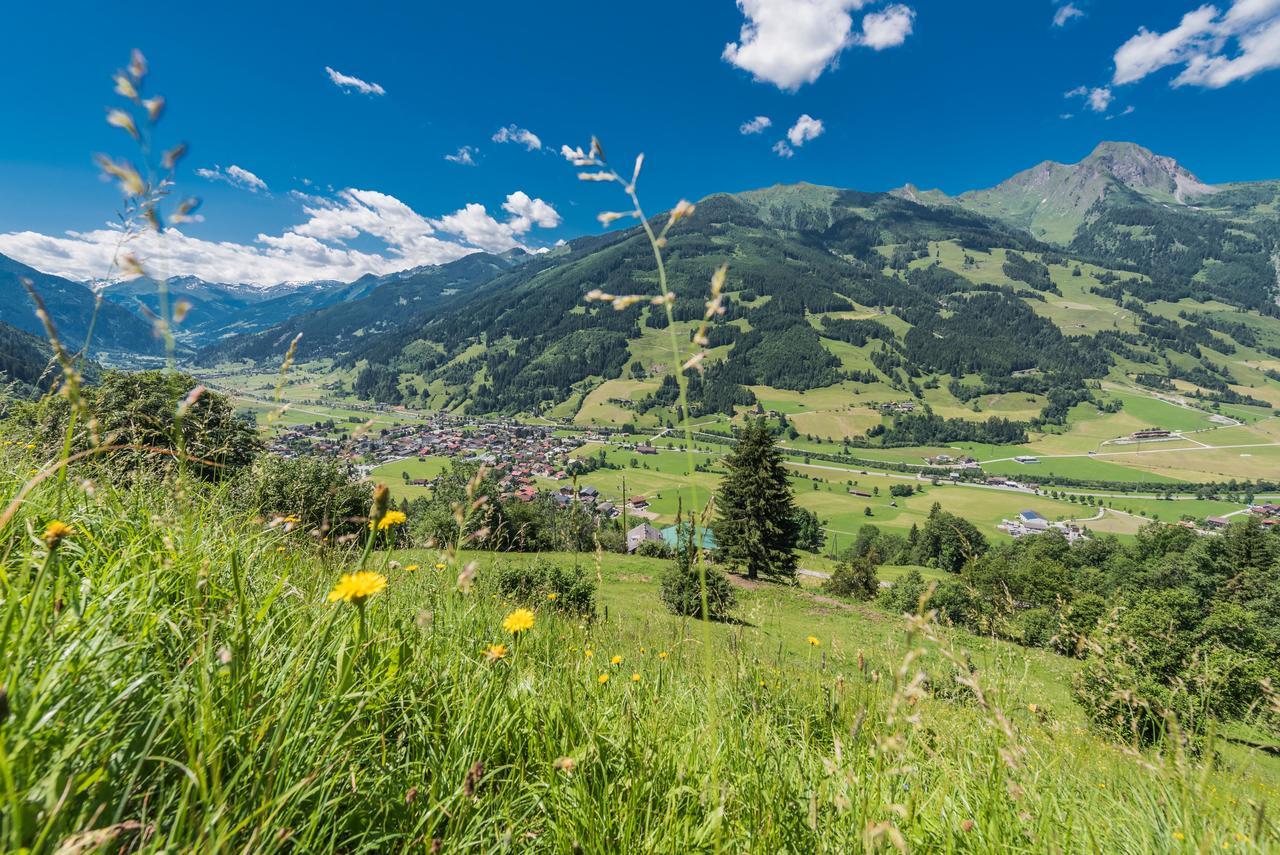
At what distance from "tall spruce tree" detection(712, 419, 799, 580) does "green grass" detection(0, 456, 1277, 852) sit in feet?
104

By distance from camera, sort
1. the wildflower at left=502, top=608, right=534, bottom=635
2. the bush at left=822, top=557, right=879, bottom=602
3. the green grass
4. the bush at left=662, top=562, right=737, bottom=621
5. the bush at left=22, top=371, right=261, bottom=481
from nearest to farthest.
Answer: the green grass, the bush at left=22, top=371, right=261, bottom=481, the wildflower at left=502, top=608, right=534, bottom=635, the bush at left=662, top=562, right=737, bottom=621, the bush at left=822, top=557, right=879, bottom=602

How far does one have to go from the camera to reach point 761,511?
35594mm

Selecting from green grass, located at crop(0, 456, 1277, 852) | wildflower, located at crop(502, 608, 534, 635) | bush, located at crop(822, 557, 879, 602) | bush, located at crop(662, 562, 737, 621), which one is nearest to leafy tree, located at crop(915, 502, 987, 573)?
bush, located at crop(822, 557, 879, 602)

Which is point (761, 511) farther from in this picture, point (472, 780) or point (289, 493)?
point (472, 780)

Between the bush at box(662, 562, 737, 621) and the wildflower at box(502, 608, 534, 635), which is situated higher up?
the wildflower at box(502, 608, 534, 635)

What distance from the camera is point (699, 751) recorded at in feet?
7.98

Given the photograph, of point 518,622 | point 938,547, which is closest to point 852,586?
point 518,622

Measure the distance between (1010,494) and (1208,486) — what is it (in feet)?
159

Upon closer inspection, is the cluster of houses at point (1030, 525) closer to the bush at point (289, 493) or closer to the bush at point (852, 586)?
the bush at point (852, 586)

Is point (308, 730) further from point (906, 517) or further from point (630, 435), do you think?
point (630, 435)

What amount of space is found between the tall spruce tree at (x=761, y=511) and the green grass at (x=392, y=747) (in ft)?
104

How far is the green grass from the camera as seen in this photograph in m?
1.47

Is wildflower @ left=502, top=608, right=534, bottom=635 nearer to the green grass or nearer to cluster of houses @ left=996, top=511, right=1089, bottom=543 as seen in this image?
the green grass

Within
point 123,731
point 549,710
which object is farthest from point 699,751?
point 123,731
